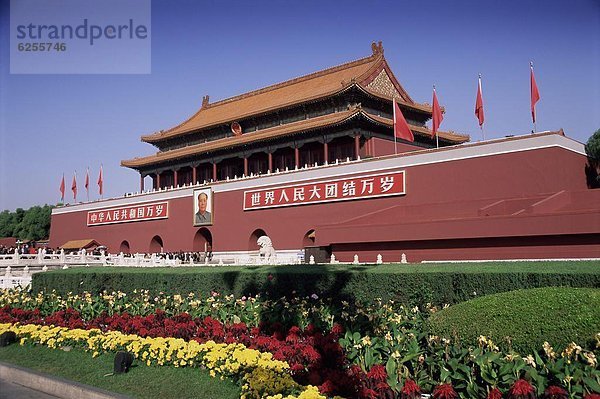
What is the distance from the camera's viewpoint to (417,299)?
26.5 ft

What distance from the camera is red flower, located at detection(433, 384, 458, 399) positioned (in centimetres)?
Result: 417

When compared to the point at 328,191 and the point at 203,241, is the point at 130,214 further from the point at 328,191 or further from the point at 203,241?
the point at 328,191

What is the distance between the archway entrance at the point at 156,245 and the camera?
33.8 m

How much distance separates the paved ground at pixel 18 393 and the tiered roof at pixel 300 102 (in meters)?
19.9

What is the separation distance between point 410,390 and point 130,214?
3355cm

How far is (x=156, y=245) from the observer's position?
34.0 metres

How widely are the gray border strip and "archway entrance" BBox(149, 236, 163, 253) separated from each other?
27.0m

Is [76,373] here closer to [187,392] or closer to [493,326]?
[187,392]

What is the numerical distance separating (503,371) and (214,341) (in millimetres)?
3709

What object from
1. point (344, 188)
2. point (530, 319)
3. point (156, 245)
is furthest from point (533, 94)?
point (156, 245)

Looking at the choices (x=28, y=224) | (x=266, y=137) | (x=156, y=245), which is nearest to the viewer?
(x=266, y=137)

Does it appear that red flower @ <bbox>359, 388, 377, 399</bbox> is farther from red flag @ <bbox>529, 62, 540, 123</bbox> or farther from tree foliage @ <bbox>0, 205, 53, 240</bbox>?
tree foliage @ <bbox>0, 205, 53, 240</bbox>

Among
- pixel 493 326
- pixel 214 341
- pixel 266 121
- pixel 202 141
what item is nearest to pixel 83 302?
pixel 214 341

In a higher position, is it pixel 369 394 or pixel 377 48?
pixel 377 48
